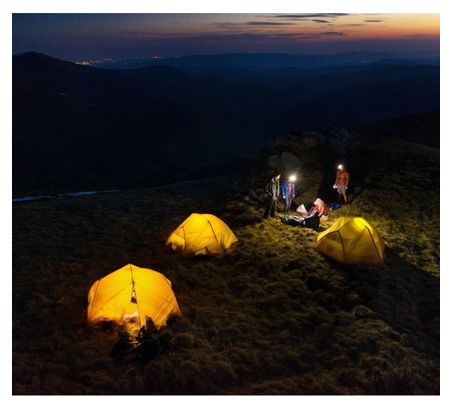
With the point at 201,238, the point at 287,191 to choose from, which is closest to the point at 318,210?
the point at 287,191

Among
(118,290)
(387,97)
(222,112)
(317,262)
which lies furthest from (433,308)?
(387,97)

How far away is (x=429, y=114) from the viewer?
168 ft

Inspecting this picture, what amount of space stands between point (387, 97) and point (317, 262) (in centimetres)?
18078

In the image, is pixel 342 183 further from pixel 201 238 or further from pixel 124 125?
pixel 124 125

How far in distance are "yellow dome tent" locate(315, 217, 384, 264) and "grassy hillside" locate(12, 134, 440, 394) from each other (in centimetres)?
41

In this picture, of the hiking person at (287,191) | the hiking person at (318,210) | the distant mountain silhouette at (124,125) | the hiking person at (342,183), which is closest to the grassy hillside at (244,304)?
the hiking person at (318,210)

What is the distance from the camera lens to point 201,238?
15977mm

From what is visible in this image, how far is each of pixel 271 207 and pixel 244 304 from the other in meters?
7.28

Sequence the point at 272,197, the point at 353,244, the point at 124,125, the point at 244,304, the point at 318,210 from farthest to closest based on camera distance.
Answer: the point at 124,125, the point at 272,197, the point at 318,210, the point at 353,244, the point at 244,304

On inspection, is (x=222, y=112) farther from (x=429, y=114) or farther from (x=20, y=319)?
(x=20, y=319)

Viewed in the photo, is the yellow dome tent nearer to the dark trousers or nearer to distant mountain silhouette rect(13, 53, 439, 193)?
the dark trousers

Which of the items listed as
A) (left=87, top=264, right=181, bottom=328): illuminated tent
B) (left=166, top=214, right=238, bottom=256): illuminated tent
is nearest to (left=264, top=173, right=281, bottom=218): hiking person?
(left=166, top=214, right=238, bottom=256): illuminated tent

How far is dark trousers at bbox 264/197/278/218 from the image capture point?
1944cm

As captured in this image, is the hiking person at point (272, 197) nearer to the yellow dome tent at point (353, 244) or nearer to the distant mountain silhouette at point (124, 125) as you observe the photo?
the yellow dome tent at point (353, 244)
